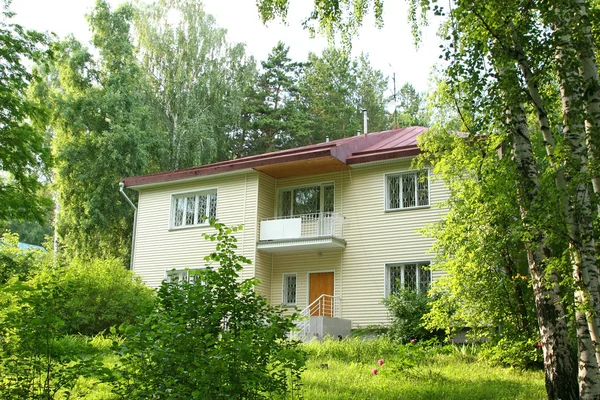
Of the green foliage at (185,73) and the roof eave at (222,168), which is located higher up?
the green foliage at (185,73)

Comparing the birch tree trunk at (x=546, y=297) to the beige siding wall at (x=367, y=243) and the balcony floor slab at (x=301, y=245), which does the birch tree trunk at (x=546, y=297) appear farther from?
the balcony floor slab at (x=301, y=245)

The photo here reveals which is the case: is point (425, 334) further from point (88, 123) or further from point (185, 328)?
point (88, 123)

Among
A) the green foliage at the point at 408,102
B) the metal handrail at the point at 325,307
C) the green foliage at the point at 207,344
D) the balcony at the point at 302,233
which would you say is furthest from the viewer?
the green foliage at the point at 408,102

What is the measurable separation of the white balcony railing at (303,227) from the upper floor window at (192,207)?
263cm

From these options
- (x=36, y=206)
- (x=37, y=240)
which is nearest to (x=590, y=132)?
(x=36, y=206)

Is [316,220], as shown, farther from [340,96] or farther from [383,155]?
[340,96]

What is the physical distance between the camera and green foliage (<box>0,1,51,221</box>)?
479 inches

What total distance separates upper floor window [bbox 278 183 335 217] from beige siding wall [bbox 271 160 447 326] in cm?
39

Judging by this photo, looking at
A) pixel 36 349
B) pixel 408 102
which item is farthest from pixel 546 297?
pixel 408 102

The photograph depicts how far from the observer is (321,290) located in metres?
20.2

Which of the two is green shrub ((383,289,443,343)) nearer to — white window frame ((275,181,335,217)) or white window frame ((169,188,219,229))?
white window frame ((275,181,335,217))

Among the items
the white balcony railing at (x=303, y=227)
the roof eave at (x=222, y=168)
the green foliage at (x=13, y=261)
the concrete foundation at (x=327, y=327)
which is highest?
the roof eave at (x=222, y=168)

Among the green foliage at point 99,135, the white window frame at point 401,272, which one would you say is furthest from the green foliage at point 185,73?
the white window frame at point 401,272

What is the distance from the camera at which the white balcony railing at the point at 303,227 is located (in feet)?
64.5
